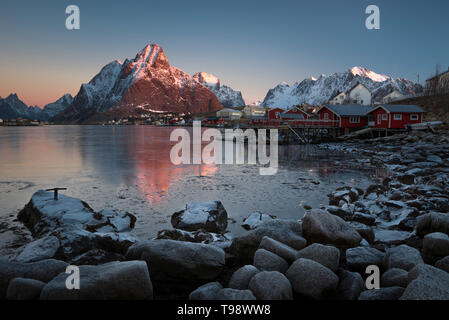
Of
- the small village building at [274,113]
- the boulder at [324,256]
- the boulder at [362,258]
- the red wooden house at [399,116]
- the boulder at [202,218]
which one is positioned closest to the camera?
the boulder at [324,256]

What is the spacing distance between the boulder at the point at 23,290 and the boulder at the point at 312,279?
402cm

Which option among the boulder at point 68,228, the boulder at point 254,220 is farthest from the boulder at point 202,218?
the boulder at point 68,228

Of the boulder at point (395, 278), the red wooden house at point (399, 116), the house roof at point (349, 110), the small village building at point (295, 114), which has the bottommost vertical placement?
the boulder at point (395, 278)

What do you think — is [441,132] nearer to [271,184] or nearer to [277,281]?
[271,184]

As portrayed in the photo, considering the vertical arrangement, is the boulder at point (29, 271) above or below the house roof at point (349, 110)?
below

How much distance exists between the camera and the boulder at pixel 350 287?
477 cm

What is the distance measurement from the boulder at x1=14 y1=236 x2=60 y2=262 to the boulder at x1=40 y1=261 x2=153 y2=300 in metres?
2.41

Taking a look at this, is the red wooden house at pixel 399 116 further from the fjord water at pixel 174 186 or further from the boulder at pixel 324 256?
the boulder at pixel 324 256

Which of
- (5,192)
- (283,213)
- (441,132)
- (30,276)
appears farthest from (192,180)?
(441,132)

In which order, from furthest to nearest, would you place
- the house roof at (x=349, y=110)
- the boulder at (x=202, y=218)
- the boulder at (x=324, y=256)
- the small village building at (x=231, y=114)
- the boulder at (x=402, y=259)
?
Result: the small village building at (x=231, y=114) < the house roof at (x=349, y=110) < the boulder at (x=202, y=218) < the boulder at (x=402, y=259) < the boulder at (x=324, y=256)

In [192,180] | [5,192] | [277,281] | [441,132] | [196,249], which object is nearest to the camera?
[277,281]

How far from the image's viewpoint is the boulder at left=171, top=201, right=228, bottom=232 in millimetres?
10203
